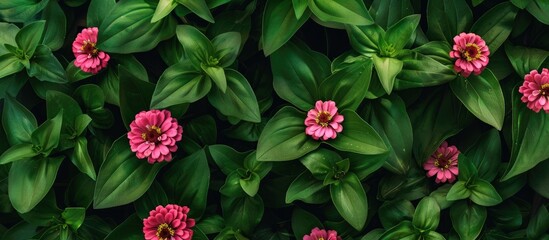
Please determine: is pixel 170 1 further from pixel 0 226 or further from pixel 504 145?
pixel 504 145

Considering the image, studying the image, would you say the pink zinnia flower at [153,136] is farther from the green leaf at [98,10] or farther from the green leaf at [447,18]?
the green leaf at [447,18]

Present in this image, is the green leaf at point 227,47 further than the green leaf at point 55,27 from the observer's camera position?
No

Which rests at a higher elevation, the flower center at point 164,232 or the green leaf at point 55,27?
the green leaf at point 55,27

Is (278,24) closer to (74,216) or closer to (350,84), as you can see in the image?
(350,84)

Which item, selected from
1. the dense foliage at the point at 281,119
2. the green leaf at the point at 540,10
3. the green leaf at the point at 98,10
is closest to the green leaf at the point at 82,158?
the dense foliage at the point at 281,119

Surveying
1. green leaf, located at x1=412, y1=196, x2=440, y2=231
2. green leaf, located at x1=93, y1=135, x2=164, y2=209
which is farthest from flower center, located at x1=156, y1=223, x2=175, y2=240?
green leaf, located at x1=412, y1=196, x2=440, y2=231

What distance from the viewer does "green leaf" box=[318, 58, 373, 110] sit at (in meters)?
1.68

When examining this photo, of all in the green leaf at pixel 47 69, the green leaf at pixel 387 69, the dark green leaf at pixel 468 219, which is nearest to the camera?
the green leaf at pixel 387 69

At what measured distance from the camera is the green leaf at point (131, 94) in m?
1.72

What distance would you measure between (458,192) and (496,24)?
461mm

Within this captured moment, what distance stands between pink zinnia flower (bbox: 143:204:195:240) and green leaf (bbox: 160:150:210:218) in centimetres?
7

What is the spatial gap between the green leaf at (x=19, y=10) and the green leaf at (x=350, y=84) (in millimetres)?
859

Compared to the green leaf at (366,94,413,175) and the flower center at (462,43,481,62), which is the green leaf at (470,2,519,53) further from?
the green leaf at (366,94,413,175)

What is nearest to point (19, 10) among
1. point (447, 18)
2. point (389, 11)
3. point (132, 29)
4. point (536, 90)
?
point (132, 29)
